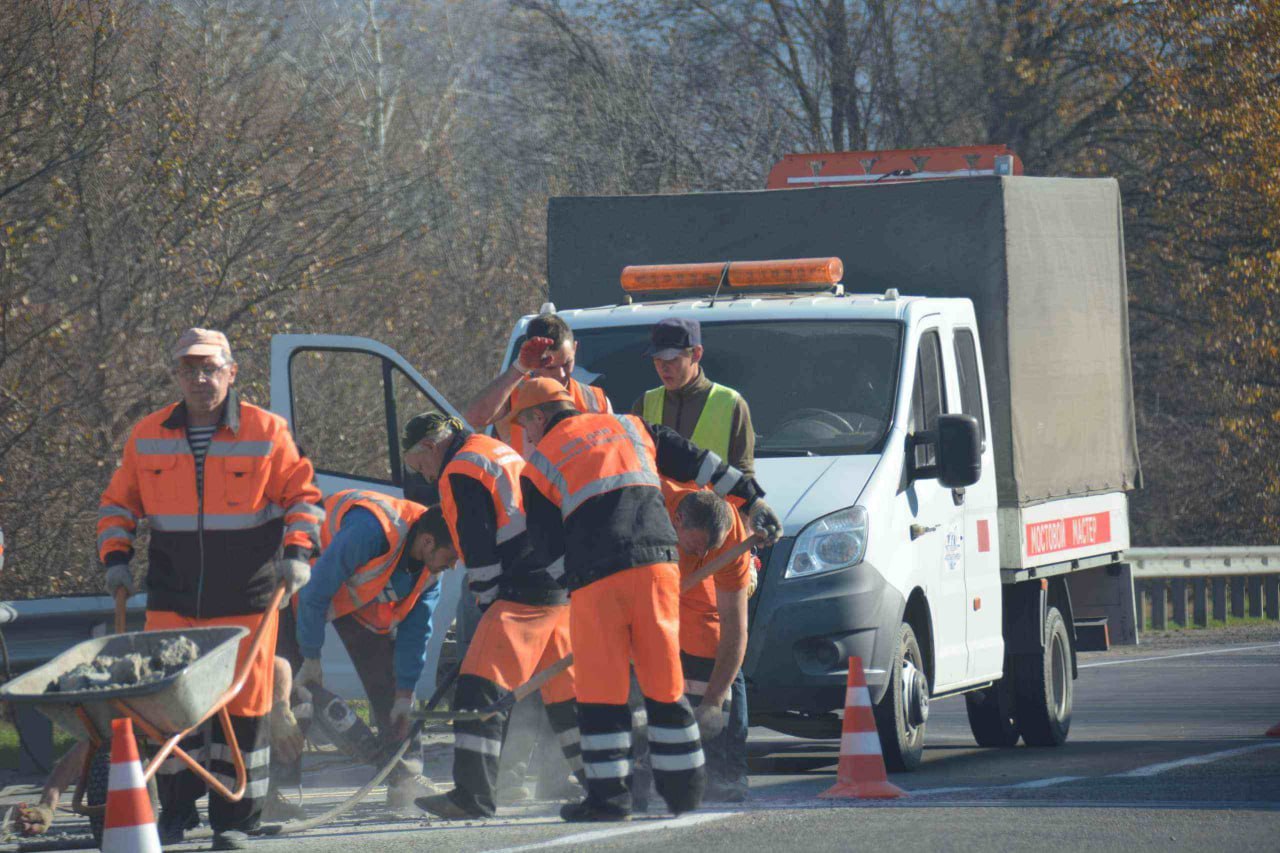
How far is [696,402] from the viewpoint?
8859mm

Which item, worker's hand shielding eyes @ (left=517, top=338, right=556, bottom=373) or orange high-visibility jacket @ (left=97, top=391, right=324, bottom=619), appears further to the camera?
worker's hand shielding eyes @ (left=517, top=338, right=556, bottom=373)

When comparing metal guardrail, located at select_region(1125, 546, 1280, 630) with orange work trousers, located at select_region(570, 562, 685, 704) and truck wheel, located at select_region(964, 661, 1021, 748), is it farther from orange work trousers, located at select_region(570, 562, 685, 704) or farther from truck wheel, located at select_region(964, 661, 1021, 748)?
orange work trousers, located at select_region(570, 562, 685, 704)

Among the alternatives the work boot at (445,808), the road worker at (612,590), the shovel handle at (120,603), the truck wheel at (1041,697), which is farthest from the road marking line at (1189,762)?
the shovel handle at (120,603)

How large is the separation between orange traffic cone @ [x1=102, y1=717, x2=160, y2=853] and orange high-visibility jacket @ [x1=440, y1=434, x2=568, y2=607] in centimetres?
195

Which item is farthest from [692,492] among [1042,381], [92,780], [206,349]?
[1042,381]

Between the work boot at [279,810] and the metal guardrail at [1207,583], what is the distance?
12780 millimetres

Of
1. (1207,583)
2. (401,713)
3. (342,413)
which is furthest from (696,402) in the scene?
(1207,583)

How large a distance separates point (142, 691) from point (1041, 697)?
6214 mm

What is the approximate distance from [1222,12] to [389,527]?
17825mm

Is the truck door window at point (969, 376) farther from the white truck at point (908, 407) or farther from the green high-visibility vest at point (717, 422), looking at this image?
the green high-visibility vest at point (717, 422)

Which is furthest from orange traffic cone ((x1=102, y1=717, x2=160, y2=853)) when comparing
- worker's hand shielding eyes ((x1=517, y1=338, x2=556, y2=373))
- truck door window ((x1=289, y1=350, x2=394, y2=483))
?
truck door window ((x1=289, y1=350, x2=394, y2=483))

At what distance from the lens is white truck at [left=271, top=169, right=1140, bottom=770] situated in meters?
8.82

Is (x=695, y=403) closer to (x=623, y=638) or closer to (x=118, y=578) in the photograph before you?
(x=623, y=638)

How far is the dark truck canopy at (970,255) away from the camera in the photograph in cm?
1052
